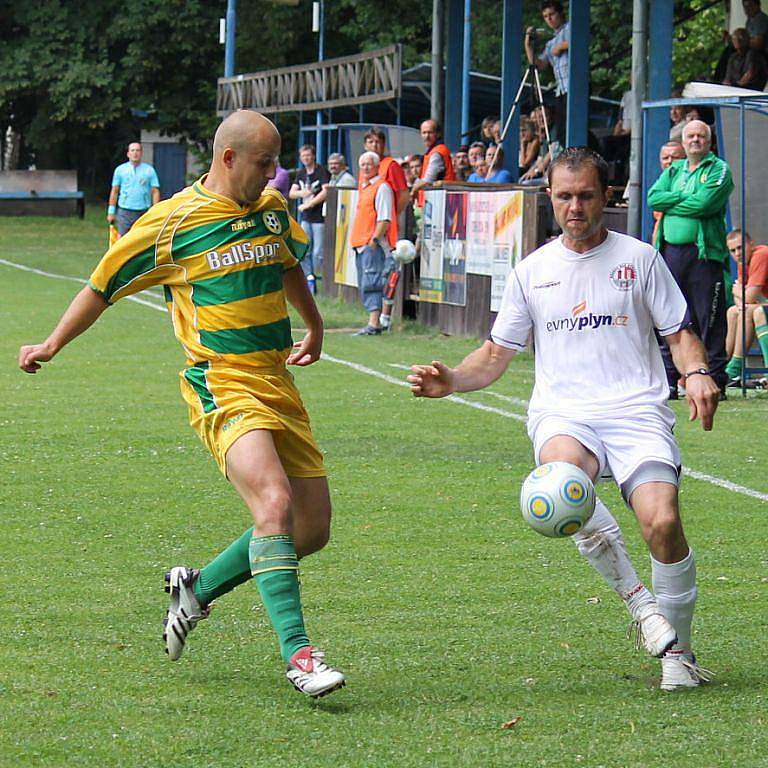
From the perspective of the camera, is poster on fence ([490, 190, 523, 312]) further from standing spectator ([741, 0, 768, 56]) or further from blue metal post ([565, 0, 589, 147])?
standing spectator ([741, 0, 768, 56])

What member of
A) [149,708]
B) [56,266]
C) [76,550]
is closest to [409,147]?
[56,266]

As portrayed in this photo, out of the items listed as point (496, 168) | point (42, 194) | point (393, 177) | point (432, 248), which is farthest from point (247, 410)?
point (42, 194)

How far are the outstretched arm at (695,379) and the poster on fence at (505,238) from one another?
10917 millimetres

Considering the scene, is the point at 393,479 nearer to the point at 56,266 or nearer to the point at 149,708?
the point at 149,708

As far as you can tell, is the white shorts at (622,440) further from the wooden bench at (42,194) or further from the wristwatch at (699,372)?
the wooden bench at (42,194)

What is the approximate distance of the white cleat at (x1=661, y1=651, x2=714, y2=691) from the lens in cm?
534

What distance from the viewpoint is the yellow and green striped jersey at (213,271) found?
551cm

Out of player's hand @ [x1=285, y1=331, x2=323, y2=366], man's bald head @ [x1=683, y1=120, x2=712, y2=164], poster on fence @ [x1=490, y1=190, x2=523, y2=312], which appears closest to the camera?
player's hand @ [x1=285, y1=331, x2=323, y2=366]

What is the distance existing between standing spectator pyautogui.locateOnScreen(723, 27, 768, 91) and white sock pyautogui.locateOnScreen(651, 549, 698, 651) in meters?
14.3

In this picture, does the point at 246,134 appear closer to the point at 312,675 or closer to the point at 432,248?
the point at 312,675

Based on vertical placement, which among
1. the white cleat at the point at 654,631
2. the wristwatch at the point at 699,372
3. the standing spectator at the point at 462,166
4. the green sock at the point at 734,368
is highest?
the standing spectator at the point at 462,166

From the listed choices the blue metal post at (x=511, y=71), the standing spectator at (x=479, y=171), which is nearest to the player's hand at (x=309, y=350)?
the standing spectator at (x=479, y=171)

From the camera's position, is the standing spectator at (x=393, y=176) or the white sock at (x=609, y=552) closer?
the white sock at (x=609, y=552)

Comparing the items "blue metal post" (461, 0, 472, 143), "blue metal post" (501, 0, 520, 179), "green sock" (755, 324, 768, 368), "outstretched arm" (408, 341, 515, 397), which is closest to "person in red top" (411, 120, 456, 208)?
"blue metal post" (501, 0, 520, 179)
